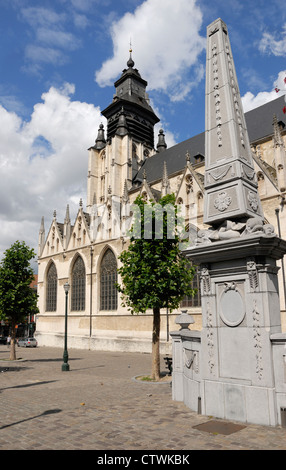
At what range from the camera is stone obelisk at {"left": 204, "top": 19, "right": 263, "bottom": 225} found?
6977 millimetres

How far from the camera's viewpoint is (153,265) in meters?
12.9

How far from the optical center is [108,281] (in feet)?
102

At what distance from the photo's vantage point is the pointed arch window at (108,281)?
3028 cm

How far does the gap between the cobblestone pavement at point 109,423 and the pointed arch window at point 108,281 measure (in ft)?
63.5

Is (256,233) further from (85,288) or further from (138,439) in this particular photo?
(85,288)

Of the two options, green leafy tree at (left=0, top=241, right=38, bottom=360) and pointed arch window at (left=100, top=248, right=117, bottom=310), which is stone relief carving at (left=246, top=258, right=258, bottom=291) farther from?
pointed arch window at (left=100, top=248, right=117, bottom=310)

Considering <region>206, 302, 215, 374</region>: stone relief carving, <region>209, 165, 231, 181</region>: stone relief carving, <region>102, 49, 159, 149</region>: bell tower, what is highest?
<region>102, 49, 159, 149</region>: bell tower

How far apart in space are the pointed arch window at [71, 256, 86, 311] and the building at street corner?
0.10m

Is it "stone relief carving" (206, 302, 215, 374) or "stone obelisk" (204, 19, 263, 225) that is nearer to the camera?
"stone relief carving" (206, 302, 215, 374)

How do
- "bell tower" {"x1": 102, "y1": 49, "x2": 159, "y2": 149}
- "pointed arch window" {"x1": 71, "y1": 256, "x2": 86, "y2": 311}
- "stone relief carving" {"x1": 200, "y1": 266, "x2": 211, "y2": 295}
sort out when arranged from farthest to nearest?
1. "bell tower" {"x1": 102, "y1": 49, "x2": 159, "y2": 149}
2. "pointed arch window" {"x1": 71, "y1": 256, "x2": 86, "y2": 311}
3. "stone relief carving" {"x1": 200, "y1": 266, "x2": 211, "y2": 295}

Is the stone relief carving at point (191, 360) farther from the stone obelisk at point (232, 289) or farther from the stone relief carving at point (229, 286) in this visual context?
the stone relief carving at point (229, 286)

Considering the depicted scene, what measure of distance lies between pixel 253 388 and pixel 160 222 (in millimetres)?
7975

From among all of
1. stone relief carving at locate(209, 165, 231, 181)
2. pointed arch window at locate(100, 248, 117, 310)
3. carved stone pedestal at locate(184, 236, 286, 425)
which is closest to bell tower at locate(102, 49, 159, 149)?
pointed arch window at locate(100, 248, 117, 310)

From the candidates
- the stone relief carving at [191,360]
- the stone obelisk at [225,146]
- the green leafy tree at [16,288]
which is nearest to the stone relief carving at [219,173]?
the stone obelisk at [225,146]
